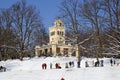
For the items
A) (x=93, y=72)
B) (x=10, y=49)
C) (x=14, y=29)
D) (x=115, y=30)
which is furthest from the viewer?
(x=10, y=49)

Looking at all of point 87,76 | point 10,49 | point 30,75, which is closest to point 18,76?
point 30,75

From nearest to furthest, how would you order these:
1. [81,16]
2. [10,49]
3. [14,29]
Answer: [81,16] < [14,29] < [10,49]

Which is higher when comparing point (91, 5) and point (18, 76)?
point (91, 5)

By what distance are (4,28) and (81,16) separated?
19.1m

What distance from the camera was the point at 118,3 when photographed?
4394 cm

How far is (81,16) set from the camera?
46.1 metres

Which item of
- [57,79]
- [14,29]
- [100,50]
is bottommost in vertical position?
[57,79]

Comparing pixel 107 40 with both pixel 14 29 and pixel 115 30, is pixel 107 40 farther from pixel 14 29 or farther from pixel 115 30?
pixel 14 29

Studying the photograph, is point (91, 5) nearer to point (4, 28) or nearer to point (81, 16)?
point (81, 16)

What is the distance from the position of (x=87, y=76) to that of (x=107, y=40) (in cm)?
983

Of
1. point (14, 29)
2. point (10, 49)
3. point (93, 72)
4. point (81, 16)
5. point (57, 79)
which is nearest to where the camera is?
point (57, 79)

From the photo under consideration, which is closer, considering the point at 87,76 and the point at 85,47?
the point at 87,76

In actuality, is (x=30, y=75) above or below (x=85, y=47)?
below

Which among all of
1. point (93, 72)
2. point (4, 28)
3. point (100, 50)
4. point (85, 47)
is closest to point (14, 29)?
point (4, 28)
